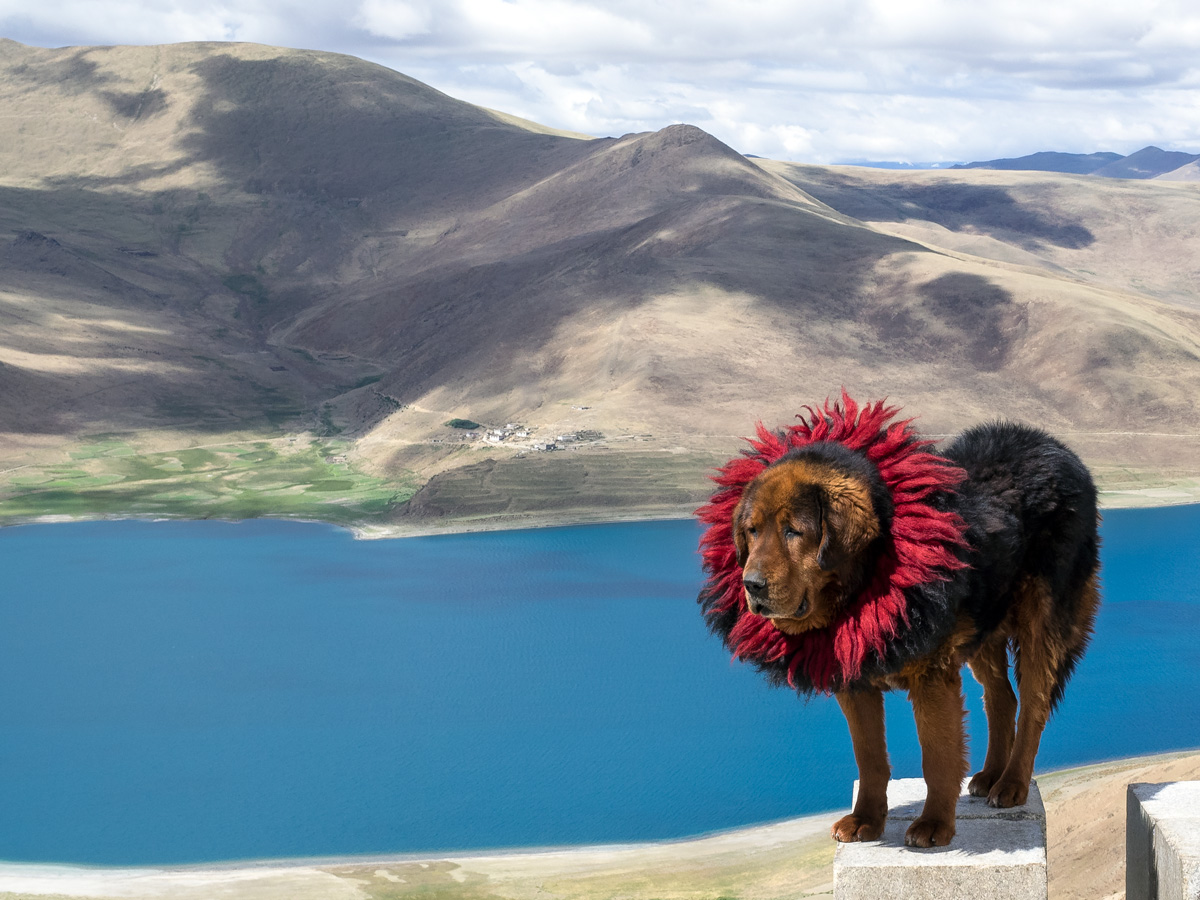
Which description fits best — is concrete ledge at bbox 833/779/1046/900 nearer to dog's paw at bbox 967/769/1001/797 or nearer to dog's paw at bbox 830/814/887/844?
dog's paw at bbox 830/814/887/844

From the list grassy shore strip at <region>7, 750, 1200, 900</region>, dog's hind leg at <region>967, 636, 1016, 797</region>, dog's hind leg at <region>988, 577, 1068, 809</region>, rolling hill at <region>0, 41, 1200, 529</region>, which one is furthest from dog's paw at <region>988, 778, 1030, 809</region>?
rolling hill at <region>0, 41, 1200, 529</region>

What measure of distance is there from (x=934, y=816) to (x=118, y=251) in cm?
9589

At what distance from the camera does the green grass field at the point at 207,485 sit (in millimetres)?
53594

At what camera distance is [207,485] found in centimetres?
5794

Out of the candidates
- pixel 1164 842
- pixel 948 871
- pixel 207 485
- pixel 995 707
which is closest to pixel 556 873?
pixel 995 707

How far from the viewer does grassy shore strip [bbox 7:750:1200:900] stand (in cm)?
2034

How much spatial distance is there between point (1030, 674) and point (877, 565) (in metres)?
1.37

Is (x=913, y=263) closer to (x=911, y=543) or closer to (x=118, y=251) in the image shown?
(x=118, y=251)

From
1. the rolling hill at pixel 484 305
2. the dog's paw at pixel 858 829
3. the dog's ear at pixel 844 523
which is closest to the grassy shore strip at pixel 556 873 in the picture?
the dog's paw at pixel 858 829

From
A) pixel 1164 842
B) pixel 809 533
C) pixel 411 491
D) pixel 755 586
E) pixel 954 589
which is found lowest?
pixel 411 491

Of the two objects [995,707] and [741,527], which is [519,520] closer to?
[995,707]

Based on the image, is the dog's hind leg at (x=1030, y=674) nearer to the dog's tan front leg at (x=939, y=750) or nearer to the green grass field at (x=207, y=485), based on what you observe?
the dog's tan front leg at (x=939, y=750)

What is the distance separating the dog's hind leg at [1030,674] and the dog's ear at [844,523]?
4.53 ft

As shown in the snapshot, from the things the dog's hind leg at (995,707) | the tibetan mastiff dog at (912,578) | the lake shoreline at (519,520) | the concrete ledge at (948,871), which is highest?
the tibetan mastiff dog at (912,578)
